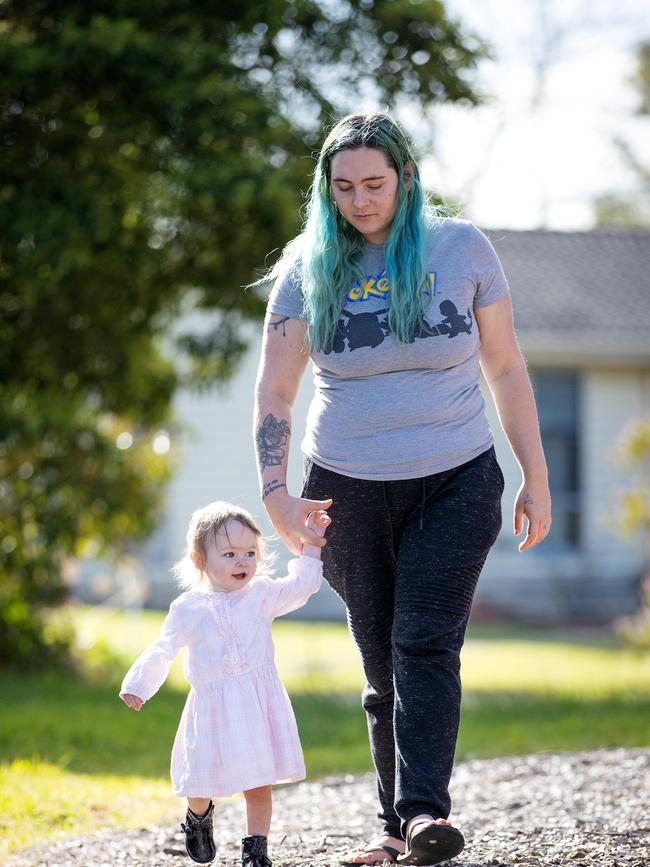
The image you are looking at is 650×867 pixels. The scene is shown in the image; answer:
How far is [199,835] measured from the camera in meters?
3.57

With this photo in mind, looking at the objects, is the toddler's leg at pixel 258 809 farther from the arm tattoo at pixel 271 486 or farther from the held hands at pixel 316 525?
the arm tattoo at pixel 271 486

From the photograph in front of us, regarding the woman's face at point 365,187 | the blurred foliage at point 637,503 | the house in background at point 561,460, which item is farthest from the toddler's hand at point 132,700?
the house in background at point 561,460

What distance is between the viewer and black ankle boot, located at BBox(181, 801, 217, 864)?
357 cm

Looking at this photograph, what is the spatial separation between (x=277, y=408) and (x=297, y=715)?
5481 mm

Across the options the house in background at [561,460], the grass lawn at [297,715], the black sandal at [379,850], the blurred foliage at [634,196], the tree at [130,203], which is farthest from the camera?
the blurred foliage at [634,196]

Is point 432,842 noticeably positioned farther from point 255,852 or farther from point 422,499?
point 422,499

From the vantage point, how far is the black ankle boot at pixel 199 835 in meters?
3.57

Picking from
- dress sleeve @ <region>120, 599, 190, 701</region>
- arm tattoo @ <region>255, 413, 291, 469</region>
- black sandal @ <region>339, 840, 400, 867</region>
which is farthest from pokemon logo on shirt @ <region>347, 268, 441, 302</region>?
black sandal @ <region>339, 840, 400, 867</region>

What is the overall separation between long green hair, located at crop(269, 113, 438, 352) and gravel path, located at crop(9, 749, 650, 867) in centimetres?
162

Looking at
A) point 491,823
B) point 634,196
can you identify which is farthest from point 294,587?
point 634,196

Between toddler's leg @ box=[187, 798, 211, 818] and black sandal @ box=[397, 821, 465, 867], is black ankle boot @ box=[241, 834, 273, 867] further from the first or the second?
black sandal @ box=[397, 821, 465, 867]

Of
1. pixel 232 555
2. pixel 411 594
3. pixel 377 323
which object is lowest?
pixel 411 594

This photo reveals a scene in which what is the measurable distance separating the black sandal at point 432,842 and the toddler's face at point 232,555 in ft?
2.72

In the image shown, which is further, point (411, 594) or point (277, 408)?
point (277, 408)
